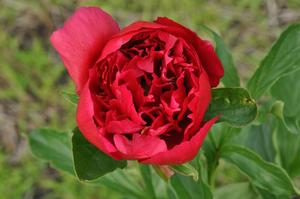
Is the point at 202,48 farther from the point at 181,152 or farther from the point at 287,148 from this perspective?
the point at 287,148

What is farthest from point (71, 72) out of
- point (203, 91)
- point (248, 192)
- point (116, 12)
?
point (116, 12)

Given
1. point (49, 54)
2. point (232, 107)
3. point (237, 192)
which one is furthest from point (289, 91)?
point (49, 54)

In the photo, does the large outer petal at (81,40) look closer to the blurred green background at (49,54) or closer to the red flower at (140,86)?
the red flower at (140,86)

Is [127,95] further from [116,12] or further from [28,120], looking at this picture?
[116,12]

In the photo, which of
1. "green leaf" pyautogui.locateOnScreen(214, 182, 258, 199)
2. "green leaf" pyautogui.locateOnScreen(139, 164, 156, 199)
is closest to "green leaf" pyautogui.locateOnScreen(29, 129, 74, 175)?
"green leaf" pyautogui.locateOnScreen(139, 164, 156, 199)

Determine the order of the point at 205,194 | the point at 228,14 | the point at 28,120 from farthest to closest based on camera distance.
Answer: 1. the point at 228,14
2. the point at 28,120
3. the point at 205,194

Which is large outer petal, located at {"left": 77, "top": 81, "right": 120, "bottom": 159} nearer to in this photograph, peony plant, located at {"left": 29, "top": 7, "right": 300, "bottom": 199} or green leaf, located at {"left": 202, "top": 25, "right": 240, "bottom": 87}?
peony plant, located at {"left": 29, "top": 7, "right": 300, "bottom": 199}
